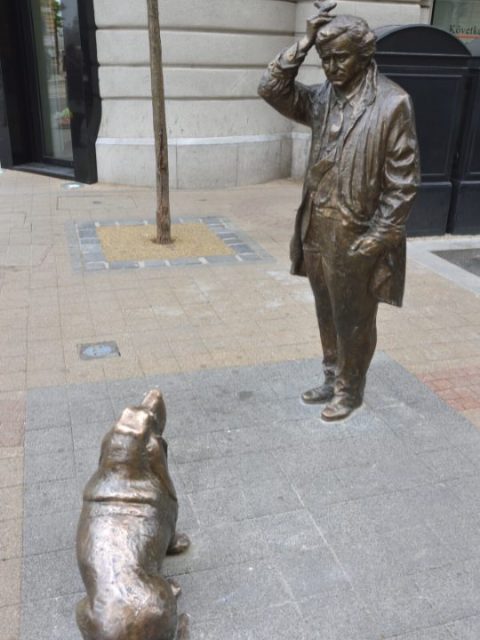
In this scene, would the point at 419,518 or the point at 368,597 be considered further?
the point at 419,518

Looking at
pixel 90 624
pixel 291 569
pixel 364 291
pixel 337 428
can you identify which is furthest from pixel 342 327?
pixel 90 624

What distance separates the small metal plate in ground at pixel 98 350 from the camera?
5.26m

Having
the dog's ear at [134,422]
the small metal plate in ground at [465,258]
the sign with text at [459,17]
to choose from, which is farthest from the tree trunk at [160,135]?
the sign with text at [459,17]

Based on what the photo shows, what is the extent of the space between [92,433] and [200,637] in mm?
1698

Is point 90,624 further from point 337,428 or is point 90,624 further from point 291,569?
point 337,428

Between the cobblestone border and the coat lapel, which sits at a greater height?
the coat lapel

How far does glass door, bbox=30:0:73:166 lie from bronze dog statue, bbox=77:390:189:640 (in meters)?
11.0

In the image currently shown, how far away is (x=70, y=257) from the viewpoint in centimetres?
777

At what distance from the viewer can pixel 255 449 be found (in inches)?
157

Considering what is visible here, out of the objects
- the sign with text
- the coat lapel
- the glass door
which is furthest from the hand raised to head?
the sign with text

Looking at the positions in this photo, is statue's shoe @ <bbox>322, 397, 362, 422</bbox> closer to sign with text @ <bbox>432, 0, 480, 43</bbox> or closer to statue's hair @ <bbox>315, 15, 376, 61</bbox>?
statue's hair @ <bbox>315, 15, 376, 61</bbox>

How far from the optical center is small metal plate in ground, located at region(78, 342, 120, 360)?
207 inches

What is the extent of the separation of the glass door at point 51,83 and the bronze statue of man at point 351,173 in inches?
381

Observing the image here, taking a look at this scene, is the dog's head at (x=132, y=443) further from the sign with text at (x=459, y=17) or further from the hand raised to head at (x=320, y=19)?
the sign with text at (x=459, y=17)
